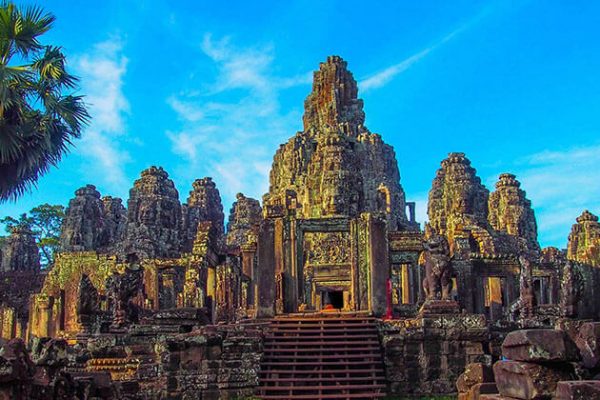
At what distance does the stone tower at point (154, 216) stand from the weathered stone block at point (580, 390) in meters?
32.9

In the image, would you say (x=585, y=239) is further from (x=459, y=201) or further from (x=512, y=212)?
(x=512, y=212)

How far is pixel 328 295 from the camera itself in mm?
32188

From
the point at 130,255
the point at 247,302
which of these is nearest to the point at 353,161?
the point at 247,302

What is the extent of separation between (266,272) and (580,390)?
14322 mm

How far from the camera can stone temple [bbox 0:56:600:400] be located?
980 centimetres

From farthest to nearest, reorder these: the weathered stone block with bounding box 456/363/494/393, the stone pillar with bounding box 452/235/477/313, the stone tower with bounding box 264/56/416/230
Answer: the stone tower with bounding box 264/56/416/230
the stone pillar with bounding box 452/235/477/313
the weathered stone block with bounding box 456/363/494/393

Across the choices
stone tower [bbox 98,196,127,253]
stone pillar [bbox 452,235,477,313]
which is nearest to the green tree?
stone tower [bbox 98,196,127,253]

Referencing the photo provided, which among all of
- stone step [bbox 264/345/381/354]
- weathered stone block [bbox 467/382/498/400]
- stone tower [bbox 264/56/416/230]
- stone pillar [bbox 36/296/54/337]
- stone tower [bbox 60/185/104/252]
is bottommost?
weathered stone block [bbox 467/382/498/400]

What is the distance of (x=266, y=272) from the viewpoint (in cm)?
1972

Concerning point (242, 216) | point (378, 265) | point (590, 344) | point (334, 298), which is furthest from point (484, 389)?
point (242, 216)

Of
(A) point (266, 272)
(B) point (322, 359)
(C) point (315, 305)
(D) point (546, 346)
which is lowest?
(B) point (322, 359)

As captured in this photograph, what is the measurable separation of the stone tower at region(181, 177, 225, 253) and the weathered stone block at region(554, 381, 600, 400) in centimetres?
4009

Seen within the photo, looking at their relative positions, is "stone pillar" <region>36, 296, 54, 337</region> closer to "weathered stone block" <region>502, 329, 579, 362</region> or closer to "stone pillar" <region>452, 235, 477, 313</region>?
"stone pillar" <region>452, 235, 477, 313</region>

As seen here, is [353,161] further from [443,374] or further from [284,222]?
[443,374]
